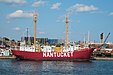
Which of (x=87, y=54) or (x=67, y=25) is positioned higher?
(x=67, y=25)

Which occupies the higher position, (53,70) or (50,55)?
(50,55)

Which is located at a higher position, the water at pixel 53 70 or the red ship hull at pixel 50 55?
the red ship hull at pixel 50 55

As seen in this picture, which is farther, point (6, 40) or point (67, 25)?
point (6, 40)

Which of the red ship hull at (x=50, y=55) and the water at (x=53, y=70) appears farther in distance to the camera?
the red ship hull at (x=50, y=55)

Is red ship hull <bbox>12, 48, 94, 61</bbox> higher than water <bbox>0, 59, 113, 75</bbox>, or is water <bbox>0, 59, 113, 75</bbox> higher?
red ship hull <bbox>12, 48, 94, 61</bbox>

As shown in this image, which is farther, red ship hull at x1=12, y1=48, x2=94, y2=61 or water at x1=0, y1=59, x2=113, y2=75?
red ship hull at x1=12, y1=48, x2=94, y2=61

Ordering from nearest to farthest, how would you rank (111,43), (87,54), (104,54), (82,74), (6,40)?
(82,74)
(87,54)
(104,54)
(6,40)
(111,43)

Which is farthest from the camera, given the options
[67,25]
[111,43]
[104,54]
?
[111,43]

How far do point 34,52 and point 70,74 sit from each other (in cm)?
3715

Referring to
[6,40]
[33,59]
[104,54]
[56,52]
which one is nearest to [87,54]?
[56,52]

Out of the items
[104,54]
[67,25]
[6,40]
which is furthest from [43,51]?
[6,40]

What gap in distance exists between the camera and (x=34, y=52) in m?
94.6

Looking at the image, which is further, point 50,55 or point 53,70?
point 50,55

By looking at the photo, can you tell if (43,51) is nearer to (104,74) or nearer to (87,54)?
(87,54)
